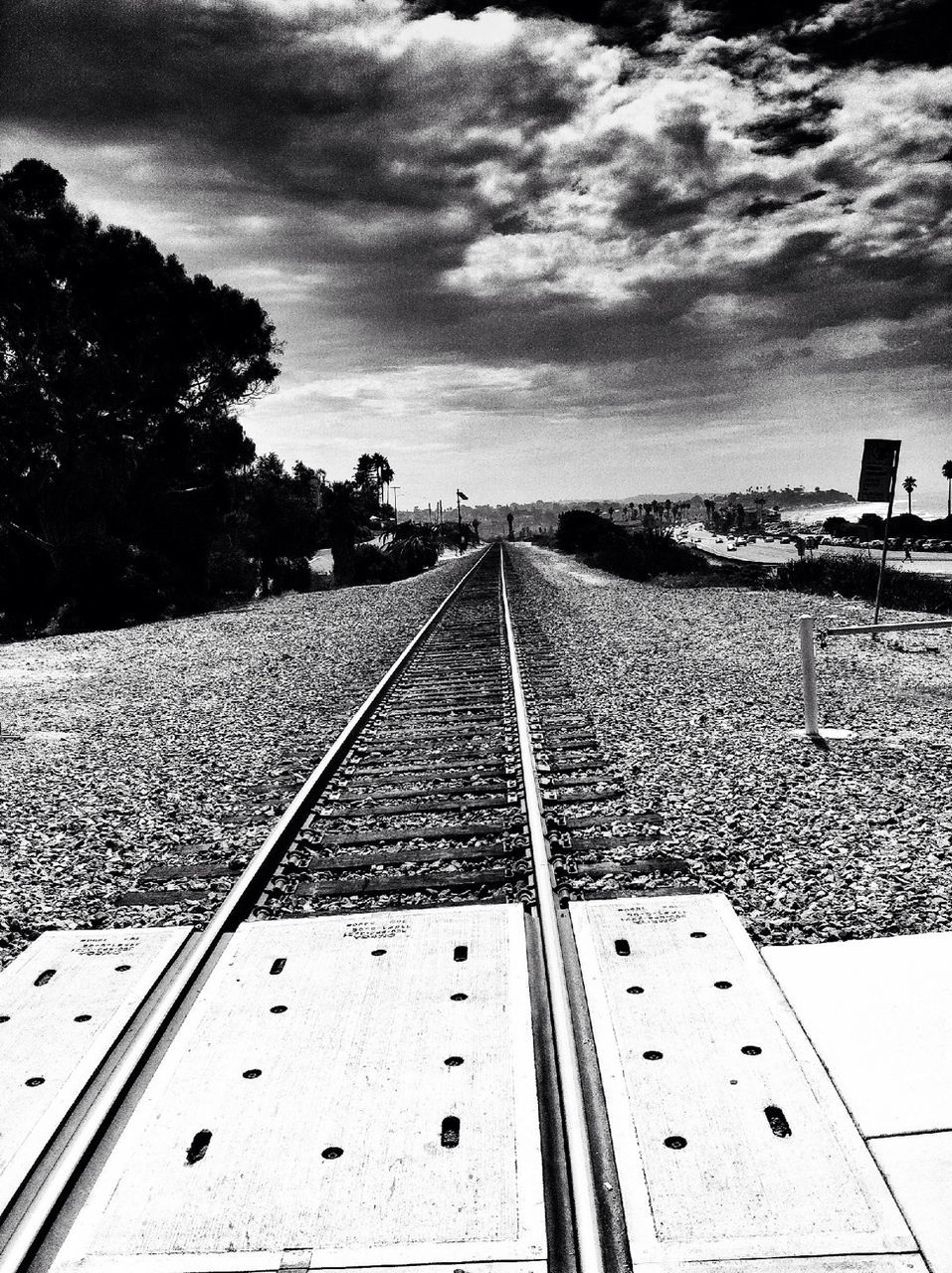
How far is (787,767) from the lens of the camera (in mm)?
7277

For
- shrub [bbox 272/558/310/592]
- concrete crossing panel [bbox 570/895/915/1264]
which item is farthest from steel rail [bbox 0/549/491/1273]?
shrub [bbox 272/558/310/592]

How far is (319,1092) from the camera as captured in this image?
315 centimetres

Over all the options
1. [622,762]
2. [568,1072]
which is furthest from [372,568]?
[568,1072]

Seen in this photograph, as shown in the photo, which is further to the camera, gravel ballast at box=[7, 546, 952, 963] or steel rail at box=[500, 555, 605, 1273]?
gravel ballast at box=[7, 546, 952, 963]

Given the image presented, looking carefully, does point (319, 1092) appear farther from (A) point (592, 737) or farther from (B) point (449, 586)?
(B) point (449, 586)

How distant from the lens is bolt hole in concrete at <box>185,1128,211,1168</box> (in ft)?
9.37

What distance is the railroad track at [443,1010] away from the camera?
2.58m

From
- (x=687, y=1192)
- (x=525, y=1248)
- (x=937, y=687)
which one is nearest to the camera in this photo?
(x=525, y=1248)

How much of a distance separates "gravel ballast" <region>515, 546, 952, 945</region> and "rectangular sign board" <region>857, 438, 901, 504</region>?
92.1 inches

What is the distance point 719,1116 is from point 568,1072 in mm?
494

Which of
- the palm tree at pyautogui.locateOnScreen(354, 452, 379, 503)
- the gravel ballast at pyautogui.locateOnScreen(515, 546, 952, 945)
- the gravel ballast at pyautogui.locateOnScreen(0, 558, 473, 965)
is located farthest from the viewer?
the palm tree at pyautogui.locateOnScreen(354, 452, 379, 503)

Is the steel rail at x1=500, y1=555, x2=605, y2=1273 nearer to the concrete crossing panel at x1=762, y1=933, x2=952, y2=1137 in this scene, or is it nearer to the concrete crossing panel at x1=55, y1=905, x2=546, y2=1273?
the concrete crossing panel at x1=55, y1=905, x2=546, y2=1273

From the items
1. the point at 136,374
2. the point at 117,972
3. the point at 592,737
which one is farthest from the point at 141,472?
the point at 117,972

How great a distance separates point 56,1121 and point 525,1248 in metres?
1.58
